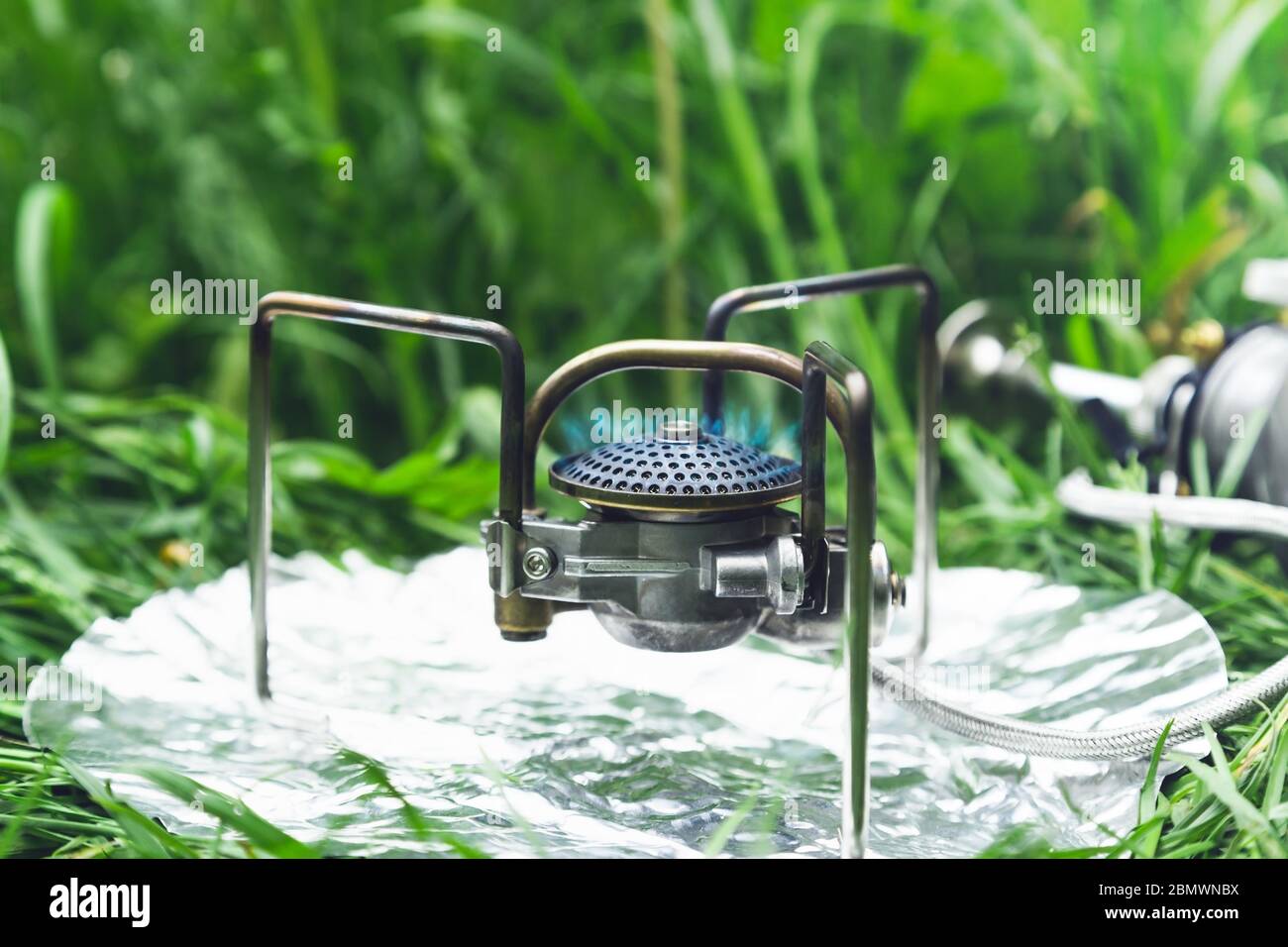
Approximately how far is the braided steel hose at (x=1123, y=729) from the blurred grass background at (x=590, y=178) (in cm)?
82

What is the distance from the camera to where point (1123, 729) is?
1028mm

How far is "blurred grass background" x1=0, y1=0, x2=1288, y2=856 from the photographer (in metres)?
2.03

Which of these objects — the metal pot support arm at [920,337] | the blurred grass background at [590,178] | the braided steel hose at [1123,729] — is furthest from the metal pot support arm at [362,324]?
the blurred grass background at [590,178]

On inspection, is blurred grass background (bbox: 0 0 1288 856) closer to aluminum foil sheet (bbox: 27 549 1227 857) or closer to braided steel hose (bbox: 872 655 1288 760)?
aluminum foil sheet (bbox: 27 549 1227 857)

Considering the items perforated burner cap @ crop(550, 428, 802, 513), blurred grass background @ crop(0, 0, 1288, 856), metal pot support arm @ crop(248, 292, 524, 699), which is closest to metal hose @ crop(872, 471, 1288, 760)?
perforated burner cap @ crop(550, 428, 802, 513)

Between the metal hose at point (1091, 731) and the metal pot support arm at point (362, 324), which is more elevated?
the metal pot support arm at point (362, 324)

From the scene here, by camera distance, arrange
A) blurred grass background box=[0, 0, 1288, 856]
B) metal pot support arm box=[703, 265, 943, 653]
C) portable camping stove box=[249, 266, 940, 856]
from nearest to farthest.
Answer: portable camping stove box=[249, 266, 940, 856]
metal pot support arm box=[703, 265, 943, 653]
blurred grass background box=[0, 0, 1288, 856]

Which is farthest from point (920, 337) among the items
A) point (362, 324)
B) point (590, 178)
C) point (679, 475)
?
point (590, 178)

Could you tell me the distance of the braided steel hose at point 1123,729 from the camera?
3.34ft

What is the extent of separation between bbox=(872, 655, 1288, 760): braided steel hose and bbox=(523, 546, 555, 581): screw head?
13.0 inches

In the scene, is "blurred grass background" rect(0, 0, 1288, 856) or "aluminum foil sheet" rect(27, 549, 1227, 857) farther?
"blurred grass background" rect(0, 0, 1288, 856)

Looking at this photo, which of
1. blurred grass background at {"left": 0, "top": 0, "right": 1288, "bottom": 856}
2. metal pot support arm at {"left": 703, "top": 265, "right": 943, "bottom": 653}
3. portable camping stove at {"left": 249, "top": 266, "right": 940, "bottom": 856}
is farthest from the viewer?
blurred grass background at {"left": 0, "top": 0, "right": 1288, "bottom": 856}

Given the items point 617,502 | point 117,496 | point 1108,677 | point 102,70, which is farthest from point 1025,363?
point 102,70

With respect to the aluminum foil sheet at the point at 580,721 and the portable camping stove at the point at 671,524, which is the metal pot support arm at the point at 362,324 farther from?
the aluminum foil sheet at the point at 580,721
